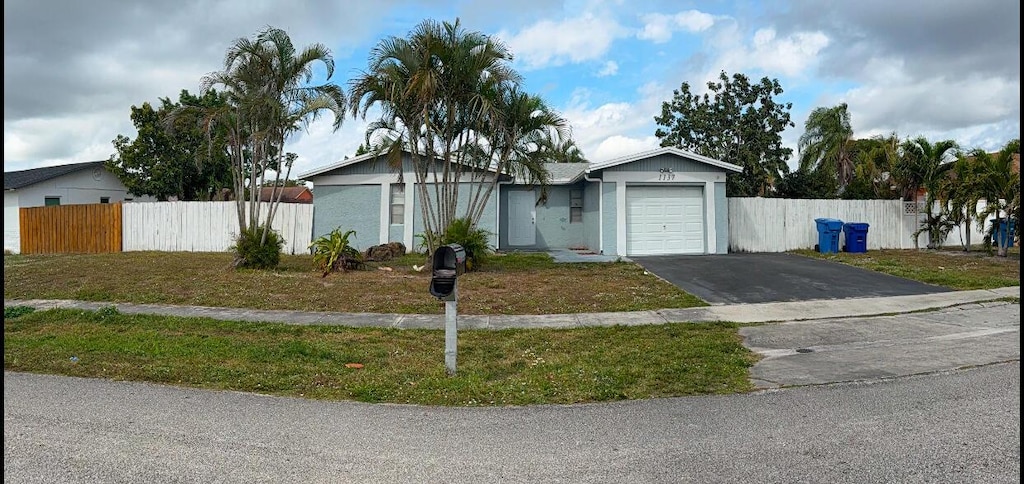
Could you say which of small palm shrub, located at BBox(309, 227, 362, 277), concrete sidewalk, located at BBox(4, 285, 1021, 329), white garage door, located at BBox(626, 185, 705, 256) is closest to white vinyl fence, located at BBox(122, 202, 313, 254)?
small palm shrub, located at BBox(309, 227, 362, 277)

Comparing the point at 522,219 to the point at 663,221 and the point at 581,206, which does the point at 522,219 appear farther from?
the point at 663,221

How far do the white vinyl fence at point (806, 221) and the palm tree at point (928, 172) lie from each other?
16.0 inches

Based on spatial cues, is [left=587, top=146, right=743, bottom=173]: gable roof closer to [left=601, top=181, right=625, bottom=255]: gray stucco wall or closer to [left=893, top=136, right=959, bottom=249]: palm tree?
[left=601, top=181, right=625, bottom=255]: gray stucco wall

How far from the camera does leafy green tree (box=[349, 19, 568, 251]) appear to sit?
1391cm

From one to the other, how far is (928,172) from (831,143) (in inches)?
315

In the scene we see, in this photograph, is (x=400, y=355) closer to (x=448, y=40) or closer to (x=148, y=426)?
(x=148, y=426)

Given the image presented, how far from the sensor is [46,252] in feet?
76.0

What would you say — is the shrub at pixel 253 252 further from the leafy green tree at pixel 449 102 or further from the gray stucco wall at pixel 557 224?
the gray stucco wall at pixel 557 224

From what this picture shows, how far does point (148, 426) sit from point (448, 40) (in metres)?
10.8

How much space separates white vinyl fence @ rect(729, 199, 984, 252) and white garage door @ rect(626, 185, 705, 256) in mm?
1502

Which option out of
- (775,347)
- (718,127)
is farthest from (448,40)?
(718,127)

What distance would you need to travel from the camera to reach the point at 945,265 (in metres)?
15.9

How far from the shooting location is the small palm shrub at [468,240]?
1473 centimetres

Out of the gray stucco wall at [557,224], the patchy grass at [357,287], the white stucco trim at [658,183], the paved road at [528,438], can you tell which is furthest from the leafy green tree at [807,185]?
the paved road at [528,438]
